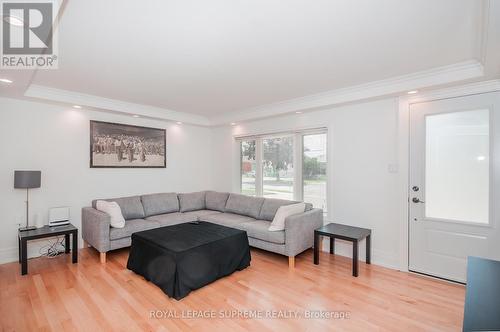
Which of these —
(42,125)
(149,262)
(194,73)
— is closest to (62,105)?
(42,125)

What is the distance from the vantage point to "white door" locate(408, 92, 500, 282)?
2.70 meters

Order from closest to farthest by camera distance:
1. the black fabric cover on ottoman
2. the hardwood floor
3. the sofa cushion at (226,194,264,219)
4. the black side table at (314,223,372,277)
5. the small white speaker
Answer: the hardwood floor, the black fabric cover on ottoman, the black side table at (314,223,372,277), the small white speaker, the sofa cushion at (226,194,264,219)

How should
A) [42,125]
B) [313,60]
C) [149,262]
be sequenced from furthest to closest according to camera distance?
[42,125] < [149,262] < [313,60]

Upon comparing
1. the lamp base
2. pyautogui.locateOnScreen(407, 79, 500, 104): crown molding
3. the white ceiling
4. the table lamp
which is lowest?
the lamp base

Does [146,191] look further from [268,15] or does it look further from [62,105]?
[268,15]

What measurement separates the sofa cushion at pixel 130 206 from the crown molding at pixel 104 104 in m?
1.50

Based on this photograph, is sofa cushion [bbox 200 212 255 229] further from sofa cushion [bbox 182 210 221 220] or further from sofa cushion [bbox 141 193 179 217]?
sofa cushion [bbox 141 193 179 217]

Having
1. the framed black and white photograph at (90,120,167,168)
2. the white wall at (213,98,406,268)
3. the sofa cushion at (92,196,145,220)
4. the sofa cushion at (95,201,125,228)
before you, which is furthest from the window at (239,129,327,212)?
the sofa cushion at (95,201,125,228)

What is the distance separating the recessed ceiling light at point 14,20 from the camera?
5.33ft

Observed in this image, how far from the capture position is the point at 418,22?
190 cm

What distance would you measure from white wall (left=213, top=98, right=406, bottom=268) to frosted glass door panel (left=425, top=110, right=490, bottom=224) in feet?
1.27

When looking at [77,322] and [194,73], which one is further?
[194,73]

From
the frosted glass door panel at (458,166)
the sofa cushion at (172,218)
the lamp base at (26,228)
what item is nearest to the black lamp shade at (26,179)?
the lamp base at (26,228)

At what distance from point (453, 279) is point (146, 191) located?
492 centimetres
